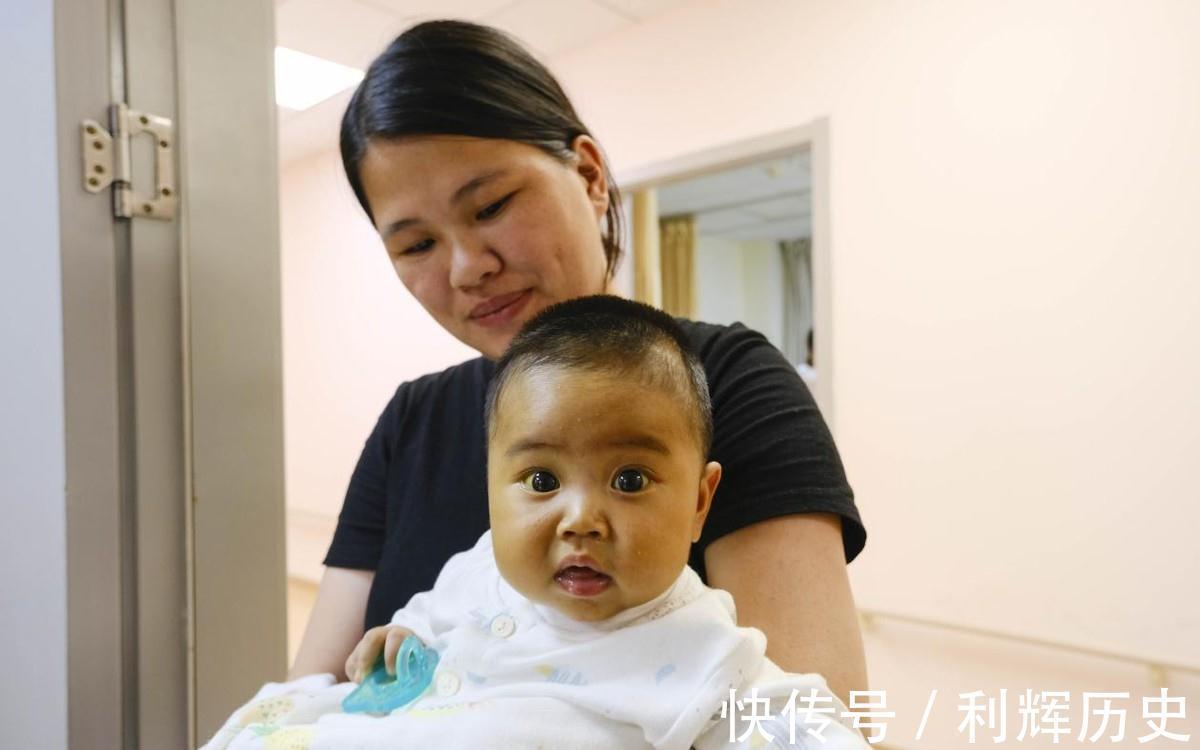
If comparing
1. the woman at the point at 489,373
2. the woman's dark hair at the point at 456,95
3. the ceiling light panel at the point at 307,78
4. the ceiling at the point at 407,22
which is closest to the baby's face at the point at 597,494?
the woman at the point at 489,373

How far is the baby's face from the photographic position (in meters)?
0.60

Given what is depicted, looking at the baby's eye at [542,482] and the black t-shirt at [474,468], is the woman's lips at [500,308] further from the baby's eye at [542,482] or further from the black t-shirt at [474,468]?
the baby's eye at [542,482]

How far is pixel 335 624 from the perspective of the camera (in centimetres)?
100

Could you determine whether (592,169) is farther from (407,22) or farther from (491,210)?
(407,22)

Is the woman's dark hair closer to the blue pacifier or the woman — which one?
the woman

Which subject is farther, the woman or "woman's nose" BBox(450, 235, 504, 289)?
"woman's nose" BBox(450, 235, 504, 289)

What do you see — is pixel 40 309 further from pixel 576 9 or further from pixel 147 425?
pixel 576 9

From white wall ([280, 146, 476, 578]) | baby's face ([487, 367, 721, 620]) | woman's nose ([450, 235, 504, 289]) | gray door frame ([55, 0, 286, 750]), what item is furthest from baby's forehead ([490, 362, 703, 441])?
white wall ([280, 146, 476, 578])

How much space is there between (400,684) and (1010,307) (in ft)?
6.92

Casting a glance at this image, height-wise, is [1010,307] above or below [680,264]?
below

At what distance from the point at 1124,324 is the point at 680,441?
2.00 metres

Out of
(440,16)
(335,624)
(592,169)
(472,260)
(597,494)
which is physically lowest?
(335,624)

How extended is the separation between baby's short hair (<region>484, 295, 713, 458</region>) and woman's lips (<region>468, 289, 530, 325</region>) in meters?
0.16

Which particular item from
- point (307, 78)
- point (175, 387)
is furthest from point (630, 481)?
point (307, 78)
